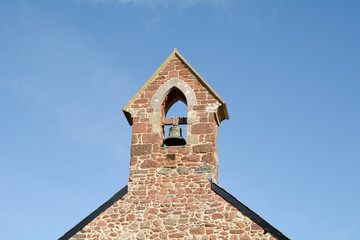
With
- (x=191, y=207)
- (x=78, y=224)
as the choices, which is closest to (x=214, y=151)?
(x=191, y=207)

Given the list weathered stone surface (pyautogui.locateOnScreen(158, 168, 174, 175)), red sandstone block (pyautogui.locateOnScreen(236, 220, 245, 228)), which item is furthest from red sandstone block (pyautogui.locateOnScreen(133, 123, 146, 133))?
red sandstone block (pyautogui.locateOnScreen(236, 220, 245, 228))

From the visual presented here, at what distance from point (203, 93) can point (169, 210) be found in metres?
3.06

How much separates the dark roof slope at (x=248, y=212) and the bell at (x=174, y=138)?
4.98 feet

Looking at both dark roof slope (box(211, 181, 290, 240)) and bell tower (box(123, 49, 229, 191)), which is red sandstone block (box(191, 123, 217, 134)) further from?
dark roof slope (box(211, 181, 290, 240))

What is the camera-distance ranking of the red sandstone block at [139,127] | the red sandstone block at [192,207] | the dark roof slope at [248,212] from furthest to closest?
1. the red sandstone block at [139,127]
2. the red sandstone block at [192,207]
3. the dark roof slope at [248,212]

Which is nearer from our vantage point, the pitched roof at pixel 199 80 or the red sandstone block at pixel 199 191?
the red sandstone block at pixel 199 191

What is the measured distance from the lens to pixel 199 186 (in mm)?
11477

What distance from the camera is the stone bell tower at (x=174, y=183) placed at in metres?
10.9

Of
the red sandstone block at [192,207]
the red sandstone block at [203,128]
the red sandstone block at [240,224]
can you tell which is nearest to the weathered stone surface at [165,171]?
the red sandstone block at [192,207]

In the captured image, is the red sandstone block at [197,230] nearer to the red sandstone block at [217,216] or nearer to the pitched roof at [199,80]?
the red sandstone block at [217,216]

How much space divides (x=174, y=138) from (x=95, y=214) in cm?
256

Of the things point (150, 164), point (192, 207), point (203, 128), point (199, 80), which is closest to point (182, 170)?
point (150, 164)

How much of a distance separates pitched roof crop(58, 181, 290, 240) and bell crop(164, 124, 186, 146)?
4.91 ft

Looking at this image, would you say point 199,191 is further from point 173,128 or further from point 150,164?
point 173,128
